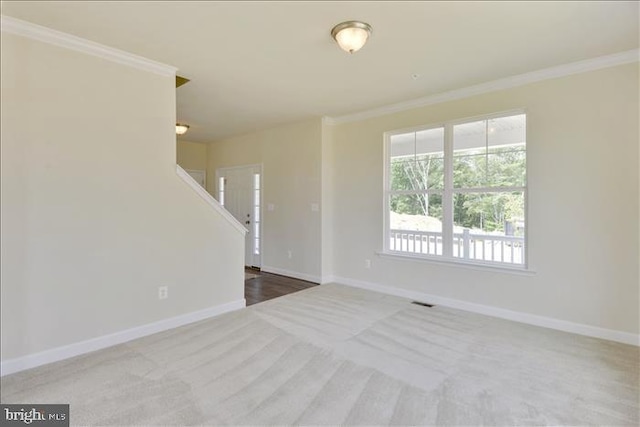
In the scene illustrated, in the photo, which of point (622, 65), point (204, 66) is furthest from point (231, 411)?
point (622, 65)

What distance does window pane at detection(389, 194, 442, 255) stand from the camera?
4.15 metres

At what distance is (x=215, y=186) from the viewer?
7.01 metres

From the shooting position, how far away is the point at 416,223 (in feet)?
14.3

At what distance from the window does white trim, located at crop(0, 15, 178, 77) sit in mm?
2943

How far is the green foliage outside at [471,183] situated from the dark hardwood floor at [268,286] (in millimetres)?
1838

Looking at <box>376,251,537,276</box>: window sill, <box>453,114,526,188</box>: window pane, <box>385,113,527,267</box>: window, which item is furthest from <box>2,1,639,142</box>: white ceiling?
<box>376,251,537,276</box>: window sill

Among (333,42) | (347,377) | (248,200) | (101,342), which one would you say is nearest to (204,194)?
(101,342)

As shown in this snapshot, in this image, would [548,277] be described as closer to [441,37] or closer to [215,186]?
[441,37]

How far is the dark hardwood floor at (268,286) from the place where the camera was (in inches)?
172

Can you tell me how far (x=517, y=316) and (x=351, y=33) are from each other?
10.6 ft

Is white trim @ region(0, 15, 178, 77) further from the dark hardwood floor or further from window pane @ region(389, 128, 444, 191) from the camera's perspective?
window pane @ region(389, 128, 444, 191)

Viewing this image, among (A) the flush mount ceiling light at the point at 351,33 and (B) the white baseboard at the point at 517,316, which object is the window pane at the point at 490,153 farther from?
(A) the flush mount ceiling light at the point at 351,33

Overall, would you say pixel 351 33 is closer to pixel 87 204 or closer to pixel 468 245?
pixel 87 204

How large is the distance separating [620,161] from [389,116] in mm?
2500
